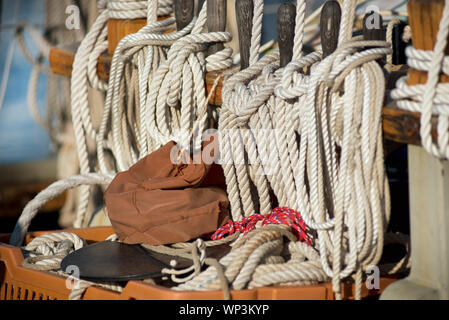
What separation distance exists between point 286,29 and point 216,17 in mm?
429

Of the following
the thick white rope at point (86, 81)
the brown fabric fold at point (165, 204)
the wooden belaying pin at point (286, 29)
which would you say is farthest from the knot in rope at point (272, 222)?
the thick white rope at point (86, 81)

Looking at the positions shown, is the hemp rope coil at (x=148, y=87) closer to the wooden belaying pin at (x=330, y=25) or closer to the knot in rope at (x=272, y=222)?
the knot in rope at (x=272, y=222)

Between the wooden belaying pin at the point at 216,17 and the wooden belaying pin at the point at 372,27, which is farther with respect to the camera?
the wooden belaying pin at the point at 216,17

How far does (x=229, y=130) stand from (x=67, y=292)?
70 cm

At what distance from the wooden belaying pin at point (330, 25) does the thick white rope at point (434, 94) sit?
1.12 feet

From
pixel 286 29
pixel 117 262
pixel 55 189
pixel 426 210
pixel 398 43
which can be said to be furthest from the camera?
pixel 55 189

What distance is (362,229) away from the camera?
177 centimetres

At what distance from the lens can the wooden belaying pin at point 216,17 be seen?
2413 millimetres

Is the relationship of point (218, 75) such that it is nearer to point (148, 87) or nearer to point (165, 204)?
point (148, 87)

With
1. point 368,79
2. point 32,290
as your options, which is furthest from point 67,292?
point 368,79

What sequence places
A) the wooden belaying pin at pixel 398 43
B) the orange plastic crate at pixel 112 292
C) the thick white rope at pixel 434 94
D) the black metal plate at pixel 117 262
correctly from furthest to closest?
the wooden belaying pin at pixel 398 43 < the black metal plate at pixel 117 262 < the orange plastic crate at pixel 112 292 < the thick white rope at pixel 434 94

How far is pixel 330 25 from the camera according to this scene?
193cm

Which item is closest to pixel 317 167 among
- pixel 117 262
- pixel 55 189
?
pixel 117 262

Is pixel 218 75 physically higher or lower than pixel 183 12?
lower
